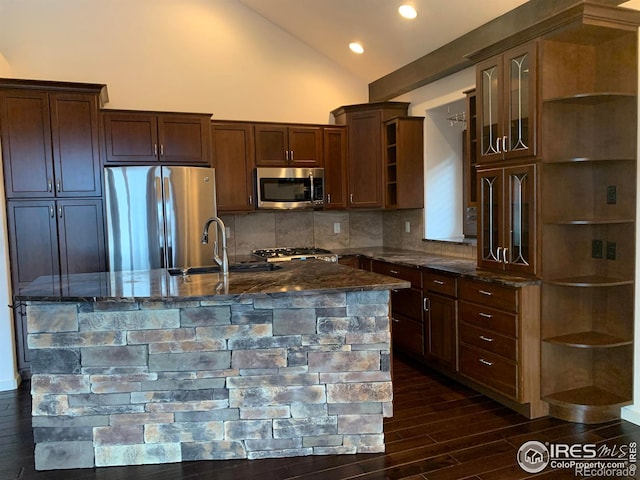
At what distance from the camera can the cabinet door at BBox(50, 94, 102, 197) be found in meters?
3.97

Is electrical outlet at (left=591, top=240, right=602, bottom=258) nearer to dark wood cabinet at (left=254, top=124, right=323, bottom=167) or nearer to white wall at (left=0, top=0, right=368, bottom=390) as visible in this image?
dark wood cabinet at (left=254, top=124, right=323, bottom=167)

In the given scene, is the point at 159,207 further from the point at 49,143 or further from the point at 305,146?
the point at 305,146

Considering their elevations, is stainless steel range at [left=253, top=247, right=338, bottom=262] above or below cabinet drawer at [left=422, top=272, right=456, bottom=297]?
above

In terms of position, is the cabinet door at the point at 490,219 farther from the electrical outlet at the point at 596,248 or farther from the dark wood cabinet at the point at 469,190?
the dark wood cabinet at the point at 469,190

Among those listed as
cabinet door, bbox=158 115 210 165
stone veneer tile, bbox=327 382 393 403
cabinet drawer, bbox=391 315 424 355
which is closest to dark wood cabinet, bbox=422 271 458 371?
cabinet drawer, bbox=391 315 424 355

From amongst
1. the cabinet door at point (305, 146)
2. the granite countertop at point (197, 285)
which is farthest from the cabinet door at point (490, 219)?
the cabinet door at point (305, 146)

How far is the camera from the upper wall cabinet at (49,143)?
12.7 ft

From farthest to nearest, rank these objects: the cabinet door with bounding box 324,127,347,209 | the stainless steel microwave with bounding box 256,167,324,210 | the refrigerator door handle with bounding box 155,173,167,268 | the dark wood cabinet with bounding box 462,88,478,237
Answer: the cabinet door with bounding box 324,127,347,209, the stainless steel microwave with bounding box 256,167,324,210, the dark wood cabinet with bounding box 462,88,478,237, the refrigerator door handle with bounding box 155,173,167,268

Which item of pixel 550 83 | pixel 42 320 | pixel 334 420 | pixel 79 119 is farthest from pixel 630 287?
pixel 79 119

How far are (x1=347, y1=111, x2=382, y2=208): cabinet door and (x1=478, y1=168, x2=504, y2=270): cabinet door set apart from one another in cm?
168

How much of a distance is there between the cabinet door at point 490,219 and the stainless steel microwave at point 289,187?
6.39ft

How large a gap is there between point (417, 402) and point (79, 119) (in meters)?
3.56

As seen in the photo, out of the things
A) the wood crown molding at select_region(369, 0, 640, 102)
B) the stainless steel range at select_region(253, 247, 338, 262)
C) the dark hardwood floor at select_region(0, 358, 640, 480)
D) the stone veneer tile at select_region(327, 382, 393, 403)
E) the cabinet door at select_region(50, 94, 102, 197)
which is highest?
the wood crown molding at select_region(369, 0, 640, 102)

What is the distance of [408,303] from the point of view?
4.19 meters
